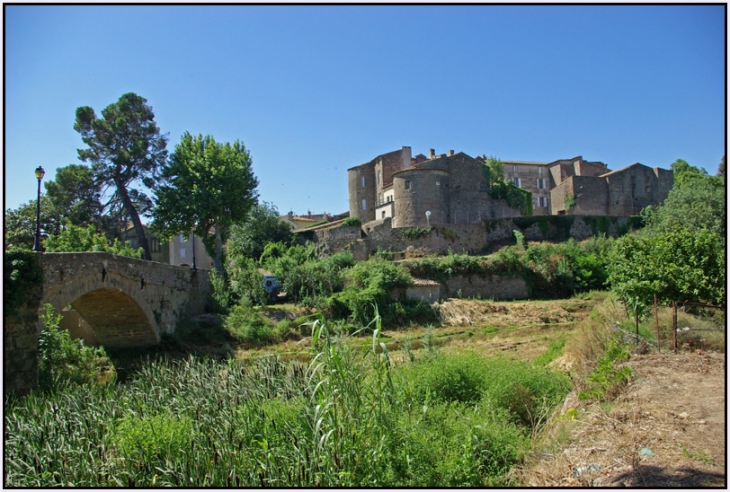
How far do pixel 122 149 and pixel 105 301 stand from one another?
1912 centimetres

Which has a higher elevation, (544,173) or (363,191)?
(544,173)

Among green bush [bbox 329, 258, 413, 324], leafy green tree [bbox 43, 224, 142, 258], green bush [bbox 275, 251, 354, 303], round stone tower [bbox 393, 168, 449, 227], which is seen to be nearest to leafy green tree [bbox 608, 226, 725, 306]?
green bush [bbox 329, 258, 413, 324]

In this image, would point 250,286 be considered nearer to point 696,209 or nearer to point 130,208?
point 130,208

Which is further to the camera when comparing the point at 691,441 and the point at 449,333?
the point at 449,333

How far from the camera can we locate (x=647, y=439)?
19.6 feet

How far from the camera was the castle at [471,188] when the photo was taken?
3816 centimetres

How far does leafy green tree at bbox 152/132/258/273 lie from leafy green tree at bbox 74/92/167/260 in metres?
5.78

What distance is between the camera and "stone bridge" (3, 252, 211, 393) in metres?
11.2

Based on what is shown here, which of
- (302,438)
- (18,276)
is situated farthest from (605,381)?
(18,276)

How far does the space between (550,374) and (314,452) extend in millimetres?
5794

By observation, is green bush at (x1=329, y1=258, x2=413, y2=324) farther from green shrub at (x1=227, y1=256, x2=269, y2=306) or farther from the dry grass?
the dry grass

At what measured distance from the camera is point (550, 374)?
33.8 feet

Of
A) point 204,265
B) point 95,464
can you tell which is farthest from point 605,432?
point 204,265

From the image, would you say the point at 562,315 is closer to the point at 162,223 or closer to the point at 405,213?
the point at 405,213
